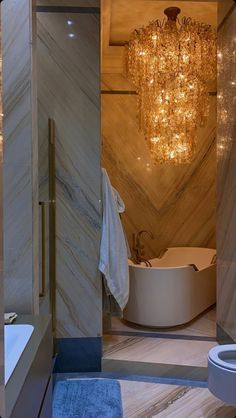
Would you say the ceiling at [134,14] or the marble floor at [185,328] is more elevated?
the ceiling at [134,14]

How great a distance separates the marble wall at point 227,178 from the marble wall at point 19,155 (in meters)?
1.70

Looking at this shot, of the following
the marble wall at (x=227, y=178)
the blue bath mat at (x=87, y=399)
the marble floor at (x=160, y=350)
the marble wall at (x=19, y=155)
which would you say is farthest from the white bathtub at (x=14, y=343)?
the marble wall at (x=227, y=178)

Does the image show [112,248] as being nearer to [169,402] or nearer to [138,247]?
[169,402]

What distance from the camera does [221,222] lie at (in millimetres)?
3145

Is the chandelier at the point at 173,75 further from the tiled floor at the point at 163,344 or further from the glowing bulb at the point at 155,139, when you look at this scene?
the tiled floor at the point at 163,344

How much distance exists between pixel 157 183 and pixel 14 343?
3.63 meters

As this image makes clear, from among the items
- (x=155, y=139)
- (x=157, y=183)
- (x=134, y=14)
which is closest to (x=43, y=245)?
(x=155, y=139)

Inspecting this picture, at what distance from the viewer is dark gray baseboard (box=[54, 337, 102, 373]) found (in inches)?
115

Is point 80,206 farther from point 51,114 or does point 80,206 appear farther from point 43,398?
point 43,398

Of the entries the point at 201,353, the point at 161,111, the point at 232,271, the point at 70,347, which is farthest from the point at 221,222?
the point at 70,347

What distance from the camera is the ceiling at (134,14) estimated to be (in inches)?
131

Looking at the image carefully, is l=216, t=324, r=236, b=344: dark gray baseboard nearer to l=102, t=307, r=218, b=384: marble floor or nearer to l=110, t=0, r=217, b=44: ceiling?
l=102, t=307, r=218, b=384: marble floor

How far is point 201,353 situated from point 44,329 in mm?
1847

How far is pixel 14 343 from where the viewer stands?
1477mm
